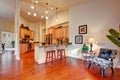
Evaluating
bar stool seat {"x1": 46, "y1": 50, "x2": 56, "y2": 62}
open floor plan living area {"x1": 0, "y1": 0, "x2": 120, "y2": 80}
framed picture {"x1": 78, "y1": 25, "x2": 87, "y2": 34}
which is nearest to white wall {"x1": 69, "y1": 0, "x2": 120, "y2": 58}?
open floor plan living area {"x1": 0, "y1": 0, "x2": 120, "y2": 80}

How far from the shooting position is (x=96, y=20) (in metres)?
6.38

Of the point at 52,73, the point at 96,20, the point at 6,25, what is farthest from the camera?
the point at 6,25

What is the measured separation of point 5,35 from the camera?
465 inches

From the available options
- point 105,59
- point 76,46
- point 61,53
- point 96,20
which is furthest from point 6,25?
point 105,59

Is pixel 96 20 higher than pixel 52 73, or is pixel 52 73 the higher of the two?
pixel 96 20

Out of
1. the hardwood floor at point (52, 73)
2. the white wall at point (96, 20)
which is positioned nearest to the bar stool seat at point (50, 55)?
the hardwood floor at point (52, 73)

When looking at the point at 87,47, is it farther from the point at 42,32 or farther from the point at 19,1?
the point at 42,32

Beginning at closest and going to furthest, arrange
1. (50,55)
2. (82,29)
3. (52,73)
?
(52,73), (50,55), (82,29)

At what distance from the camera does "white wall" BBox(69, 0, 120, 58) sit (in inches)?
219

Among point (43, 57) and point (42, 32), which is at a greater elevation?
point (42, 32)

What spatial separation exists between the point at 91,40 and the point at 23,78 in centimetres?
395

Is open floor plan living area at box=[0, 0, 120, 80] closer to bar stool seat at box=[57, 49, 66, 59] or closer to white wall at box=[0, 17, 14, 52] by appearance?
bar stool seat at box=[57, 49, 66, 59]

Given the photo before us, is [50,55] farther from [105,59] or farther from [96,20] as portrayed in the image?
[96,20]

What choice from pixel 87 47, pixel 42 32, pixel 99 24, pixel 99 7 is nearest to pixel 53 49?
pixel 87 47
